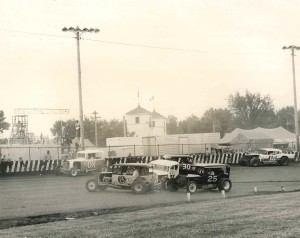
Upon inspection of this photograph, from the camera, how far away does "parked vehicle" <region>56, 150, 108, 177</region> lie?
33562 millimetres

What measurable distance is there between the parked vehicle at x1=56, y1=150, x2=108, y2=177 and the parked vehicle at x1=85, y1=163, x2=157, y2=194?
1054 centimetres

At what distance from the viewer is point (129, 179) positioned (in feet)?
71.4

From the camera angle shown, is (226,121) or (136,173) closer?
(136,173)

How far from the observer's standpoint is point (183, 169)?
24.0 m

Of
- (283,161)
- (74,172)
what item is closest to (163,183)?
(74,172)

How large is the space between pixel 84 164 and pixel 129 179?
12.6m

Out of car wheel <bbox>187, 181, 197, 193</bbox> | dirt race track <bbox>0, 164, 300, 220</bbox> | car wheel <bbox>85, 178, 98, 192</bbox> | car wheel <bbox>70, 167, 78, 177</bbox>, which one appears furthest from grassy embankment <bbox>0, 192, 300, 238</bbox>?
car wheel <bbox>70, 167, 78, 177</bbox>

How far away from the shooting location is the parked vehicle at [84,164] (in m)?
33.6

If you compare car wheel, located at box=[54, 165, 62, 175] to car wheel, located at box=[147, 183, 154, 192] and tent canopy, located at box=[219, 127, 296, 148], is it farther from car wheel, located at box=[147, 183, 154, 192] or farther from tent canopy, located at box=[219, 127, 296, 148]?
tent canopy, located at box=[219, 127, 296, 148]

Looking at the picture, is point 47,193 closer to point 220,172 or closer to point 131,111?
point 220,172

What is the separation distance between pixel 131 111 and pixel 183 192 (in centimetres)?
10005

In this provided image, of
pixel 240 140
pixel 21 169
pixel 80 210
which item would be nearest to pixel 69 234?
pixel 80 210

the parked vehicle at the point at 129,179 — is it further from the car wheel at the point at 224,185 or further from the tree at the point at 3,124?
the tree at the point at 3,124

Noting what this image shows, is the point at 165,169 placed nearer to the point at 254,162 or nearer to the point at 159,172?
the point at 159,172
